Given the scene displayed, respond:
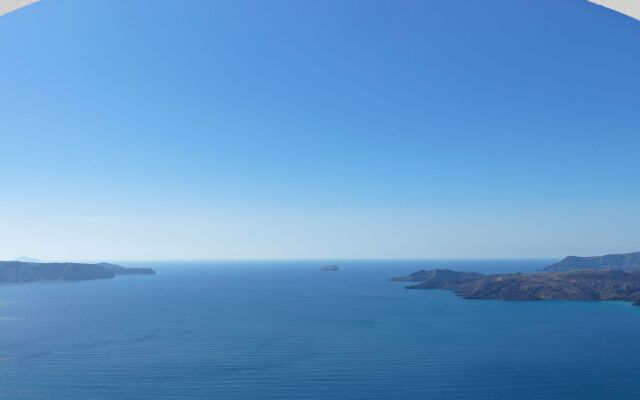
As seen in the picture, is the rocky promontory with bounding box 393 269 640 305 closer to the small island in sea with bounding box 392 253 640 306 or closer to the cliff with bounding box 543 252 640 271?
the small island in sea with bounding box 392 253 640 306

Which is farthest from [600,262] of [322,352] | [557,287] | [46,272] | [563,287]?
[46,272]

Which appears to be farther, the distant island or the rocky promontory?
the distant island

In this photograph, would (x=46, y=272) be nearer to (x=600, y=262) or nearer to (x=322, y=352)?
(x=322, y=352)

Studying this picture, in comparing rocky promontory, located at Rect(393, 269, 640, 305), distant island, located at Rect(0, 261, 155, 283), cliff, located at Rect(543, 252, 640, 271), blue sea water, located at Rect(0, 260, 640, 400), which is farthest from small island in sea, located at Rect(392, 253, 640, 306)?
distant island, located at Rect(0, 261, 155, 283)

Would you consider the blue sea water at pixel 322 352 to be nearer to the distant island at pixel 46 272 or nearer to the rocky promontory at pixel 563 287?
the rocky promontory at pixel 563 287

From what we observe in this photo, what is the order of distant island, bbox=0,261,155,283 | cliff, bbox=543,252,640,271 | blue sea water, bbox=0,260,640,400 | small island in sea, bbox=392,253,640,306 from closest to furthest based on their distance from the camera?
blue sea water, bbox=0,260,640,400 → small island in sea, bbox=392,253,640,306 → distant island, bbox=0,261,155,283 → cliff, bbox=543,252,640,271

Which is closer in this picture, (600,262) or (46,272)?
(46,272)

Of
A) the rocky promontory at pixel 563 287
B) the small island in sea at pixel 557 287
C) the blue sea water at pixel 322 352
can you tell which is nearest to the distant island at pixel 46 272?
the blue sea water at pixel 322 352

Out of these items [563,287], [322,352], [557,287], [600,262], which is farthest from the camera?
[600,262]

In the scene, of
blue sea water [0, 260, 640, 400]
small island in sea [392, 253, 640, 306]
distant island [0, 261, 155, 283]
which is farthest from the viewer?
distant island [0, 261, 155, 283]
